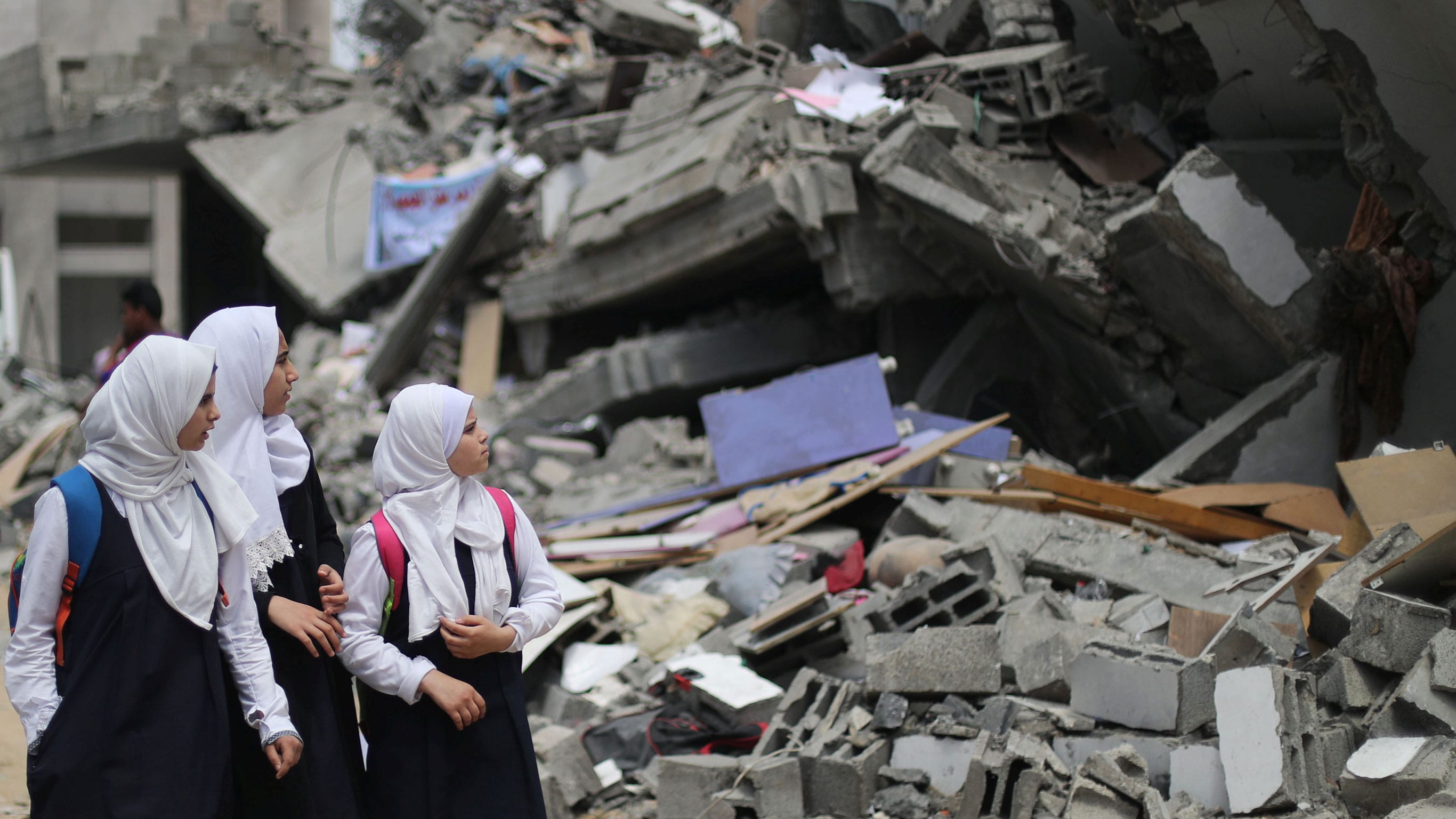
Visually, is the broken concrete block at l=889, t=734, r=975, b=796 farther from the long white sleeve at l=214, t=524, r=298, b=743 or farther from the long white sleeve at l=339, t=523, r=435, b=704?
the long white sleeve at l=214, t=524, r=298, b=743

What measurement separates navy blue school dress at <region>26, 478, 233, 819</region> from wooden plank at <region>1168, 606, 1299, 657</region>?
141 inches

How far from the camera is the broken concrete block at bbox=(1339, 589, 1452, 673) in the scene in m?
3.87

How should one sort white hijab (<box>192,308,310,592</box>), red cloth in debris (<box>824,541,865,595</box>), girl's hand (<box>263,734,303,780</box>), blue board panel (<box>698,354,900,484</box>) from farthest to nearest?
1. blue board panel (<box>698,354,900,484</box>)
2. red cloth in debris (<box>824,541,865,595</box>)
3. white hijab (<box>192,308,310,592</box>)
4. girl's hand (<box>263,734,303,780</box>)

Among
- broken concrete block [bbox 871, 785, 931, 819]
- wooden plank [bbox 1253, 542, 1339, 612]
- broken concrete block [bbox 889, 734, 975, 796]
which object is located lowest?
broken concrete block [bbox 871, 785, 931, 819]

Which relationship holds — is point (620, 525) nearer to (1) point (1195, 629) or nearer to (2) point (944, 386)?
(2) point (944, 386)

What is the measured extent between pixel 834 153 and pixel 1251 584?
4.93 metres

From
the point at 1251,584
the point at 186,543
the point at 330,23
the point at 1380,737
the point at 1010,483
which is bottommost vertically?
the point at 330,23

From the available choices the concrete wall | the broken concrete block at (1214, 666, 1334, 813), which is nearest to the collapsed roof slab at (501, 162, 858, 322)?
the concrete wall

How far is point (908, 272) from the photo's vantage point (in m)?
9.54

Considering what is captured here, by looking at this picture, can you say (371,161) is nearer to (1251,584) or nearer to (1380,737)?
(1251,584)

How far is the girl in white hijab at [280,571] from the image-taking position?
2.52 meters

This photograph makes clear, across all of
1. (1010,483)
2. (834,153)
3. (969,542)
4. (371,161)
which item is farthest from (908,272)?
(371,161)

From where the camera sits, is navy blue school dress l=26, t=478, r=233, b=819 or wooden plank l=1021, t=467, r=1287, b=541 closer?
navy blue school dress l=26, t=478, r=233, b=819

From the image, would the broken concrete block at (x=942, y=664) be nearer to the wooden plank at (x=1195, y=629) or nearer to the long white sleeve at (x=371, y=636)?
the wooden plank at (x=1195, y=629)
